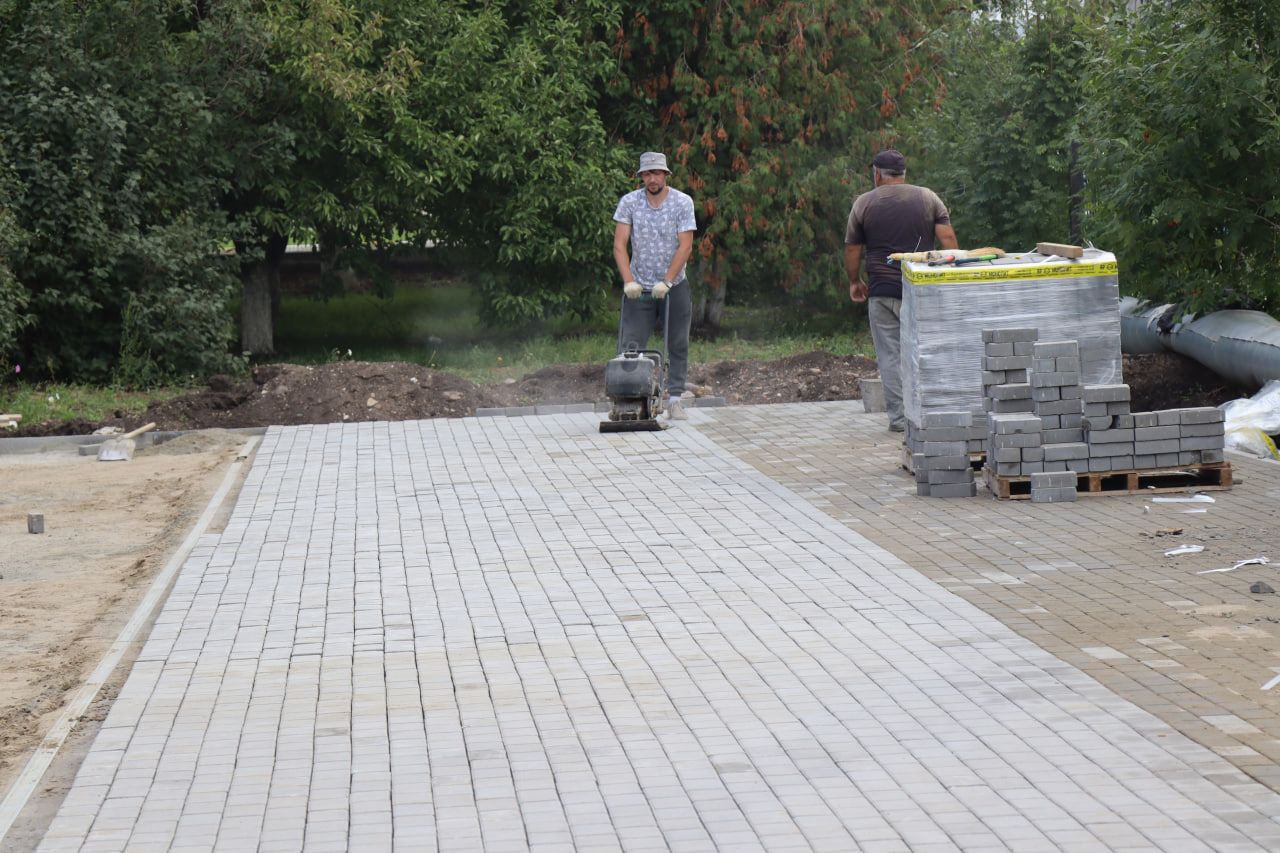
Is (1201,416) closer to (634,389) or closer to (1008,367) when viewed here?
(1008,367)

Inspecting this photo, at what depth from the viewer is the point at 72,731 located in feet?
19.5

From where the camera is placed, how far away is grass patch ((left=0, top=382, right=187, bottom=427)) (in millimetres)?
15555

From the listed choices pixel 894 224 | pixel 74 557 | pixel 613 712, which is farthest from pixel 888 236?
pixel 613 712

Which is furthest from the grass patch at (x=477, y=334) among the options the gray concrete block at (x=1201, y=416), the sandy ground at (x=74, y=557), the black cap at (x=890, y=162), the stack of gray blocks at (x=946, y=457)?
the gray concrete block at (x=1201, y=416)

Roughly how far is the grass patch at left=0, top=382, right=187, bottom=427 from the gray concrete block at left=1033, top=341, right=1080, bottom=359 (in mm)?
9411

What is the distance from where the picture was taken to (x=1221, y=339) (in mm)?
13281

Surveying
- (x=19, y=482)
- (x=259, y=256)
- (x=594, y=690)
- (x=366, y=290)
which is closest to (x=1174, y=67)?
(x=594, y=690)

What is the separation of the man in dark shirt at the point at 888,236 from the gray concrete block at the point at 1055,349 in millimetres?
2503

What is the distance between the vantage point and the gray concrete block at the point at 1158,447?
977 centimetres

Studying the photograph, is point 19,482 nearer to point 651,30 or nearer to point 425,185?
point 425,185

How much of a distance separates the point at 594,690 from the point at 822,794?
1.38 meters

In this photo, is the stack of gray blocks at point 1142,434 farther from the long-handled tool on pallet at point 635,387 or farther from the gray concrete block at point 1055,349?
the long-handled tool on pallet at point 635,387

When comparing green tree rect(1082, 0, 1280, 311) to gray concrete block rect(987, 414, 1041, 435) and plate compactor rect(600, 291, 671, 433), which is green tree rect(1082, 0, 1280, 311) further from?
plate compactor rect(600, 291, 671, 433)

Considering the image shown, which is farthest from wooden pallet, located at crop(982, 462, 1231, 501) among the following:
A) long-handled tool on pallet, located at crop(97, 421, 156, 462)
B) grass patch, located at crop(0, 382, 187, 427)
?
grass patch, located at crop(0, 382, 187, 427)
